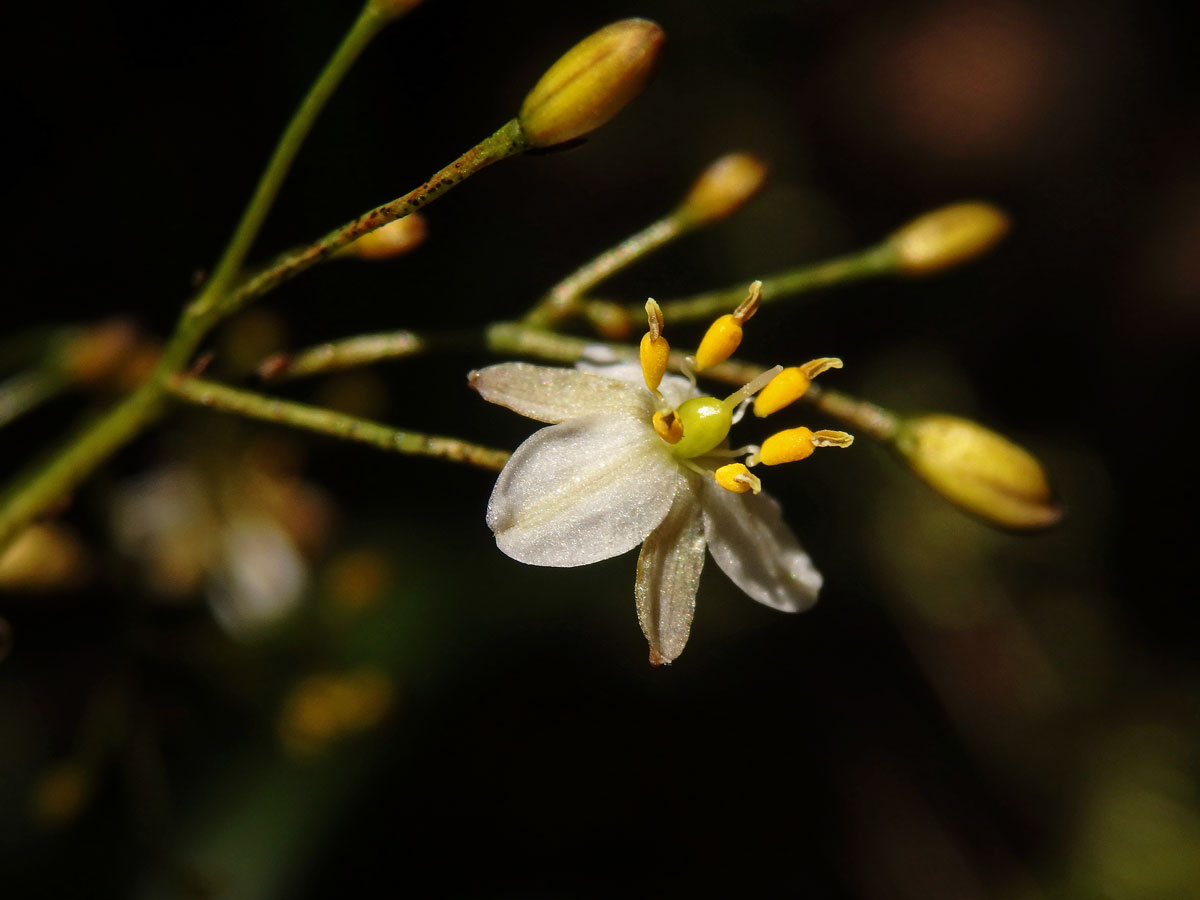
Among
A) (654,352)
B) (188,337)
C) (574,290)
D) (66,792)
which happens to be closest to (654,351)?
(654,352)

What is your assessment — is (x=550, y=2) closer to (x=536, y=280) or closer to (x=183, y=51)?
(x=536, y=280)

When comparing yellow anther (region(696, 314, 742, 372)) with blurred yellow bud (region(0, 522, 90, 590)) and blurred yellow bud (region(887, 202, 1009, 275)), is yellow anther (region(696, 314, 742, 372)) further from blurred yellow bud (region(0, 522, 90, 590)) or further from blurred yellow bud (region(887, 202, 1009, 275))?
blurred yellow bud (region(0, 522, 90, 590))

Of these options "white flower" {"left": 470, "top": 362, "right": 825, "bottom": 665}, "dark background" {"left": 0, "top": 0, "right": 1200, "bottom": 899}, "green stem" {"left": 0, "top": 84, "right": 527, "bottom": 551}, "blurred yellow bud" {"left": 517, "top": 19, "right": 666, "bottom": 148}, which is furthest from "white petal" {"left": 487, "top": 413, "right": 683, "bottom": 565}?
"dark background" {"left": 0, "top": 0, "right": 1200, "bottom": 899}

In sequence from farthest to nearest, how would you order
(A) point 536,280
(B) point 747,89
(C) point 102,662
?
(B) point 747,89
(A) point 536,280
(C) point 102,662

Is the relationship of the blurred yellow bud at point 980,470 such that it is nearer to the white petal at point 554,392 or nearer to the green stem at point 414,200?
the white petal at point 554,392

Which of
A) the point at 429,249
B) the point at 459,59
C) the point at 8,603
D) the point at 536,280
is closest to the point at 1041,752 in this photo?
the point at 536,280

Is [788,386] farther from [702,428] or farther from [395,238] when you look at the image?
[395,238]

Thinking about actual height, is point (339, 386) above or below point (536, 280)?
above
